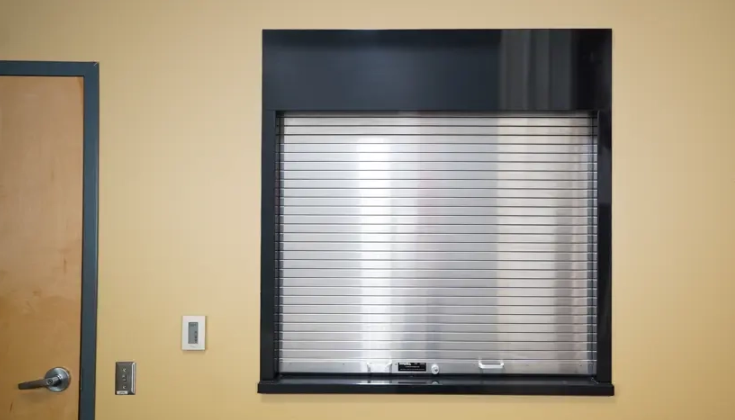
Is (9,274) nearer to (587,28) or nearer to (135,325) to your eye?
(135,325)

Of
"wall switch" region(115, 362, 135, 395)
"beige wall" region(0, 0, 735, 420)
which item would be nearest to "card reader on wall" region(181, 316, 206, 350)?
"beige wall" region(0, 0, 735, 420)

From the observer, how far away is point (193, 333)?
6.55 ft

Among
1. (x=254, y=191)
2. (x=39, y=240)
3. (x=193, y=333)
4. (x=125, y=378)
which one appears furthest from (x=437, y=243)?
(x=39, y=240)

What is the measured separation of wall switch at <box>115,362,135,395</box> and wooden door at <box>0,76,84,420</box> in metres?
0.14

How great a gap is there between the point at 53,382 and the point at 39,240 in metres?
0.50

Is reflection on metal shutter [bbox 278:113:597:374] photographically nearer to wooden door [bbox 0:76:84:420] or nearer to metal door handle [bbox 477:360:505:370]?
metal door handle [bbox 477:360:505:370]

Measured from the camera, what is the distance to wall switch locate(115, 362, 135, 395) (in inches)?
78.7

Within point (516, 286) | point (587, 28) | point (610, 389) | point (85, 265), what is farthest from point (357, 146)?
Result: point (610, 389)

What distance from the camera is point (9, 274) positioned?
2.00 meters

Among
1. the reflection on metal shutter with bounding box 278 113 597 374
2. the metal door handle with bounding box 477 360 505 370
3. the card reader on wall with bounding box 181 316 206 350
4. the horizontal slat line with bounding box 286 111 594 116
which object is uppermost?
the horizontal slat line with bounding box 286 111 594 116

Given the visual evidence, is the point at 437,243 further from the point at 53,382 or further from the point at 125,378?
the point at 53,382

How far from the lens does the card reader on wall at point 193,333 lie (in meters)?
1.99


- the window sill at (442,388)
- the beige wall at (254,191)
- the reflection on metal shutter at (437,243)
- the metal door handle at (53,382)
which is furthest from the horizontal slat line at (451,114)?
the metal door handle at (53,382)

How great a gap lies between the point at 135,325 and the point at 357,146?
3.38ft
